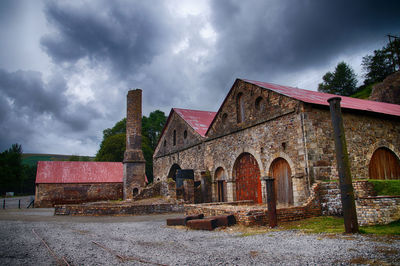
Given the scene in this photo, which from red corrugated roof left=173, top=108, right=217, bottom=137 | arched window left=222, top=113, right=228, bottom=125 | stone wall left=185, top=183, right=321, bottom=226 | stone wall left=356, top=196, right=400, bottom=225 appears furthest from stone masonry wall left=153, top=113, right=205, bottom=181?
stone wall left=356, top=196, right=400, bottom=225

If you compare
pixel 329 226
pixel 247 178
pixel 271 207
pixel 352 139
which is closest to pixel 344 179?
pixel 329 226

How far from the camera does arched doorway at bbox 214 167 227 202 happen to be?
54.6ft

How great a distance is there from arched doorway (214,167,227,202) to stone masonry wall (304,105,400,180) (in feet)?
22.4

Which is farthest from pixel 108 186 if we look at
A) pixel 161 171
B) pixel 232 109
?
pixel 232 109

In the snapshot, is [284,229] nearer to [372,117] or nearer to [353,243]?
[353,243]

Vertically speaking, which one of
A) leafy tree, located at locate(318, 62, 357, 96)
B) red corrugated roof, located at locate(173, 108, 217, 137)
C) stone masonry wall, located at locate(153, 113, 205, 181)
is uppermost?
leafy tree, located at locate(318, 62, 357, 96)

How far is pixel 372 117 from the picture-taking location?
12.8 m

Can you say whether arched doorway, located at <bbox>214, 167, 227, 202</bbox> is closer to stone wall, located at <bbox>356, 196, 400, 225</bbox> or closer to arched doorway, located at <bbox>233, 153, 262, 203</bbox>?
arched doorway, located at <bbox>233, 153, 262, 203</bbox>

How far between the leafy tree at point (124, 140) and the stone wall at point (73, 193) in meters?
13.0

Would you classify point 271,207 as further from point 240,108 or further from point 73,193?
point 73,193

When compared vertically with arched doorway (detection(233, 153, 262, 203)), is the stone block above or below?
below

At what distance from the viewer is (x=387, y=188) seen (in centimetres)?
862

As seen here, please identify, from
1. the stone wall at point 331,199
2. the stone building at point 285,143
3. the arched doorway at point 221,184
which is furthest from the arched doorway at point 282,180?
the arched doorway at point 221,184

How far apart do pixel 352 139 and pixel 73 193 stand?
23786mm
